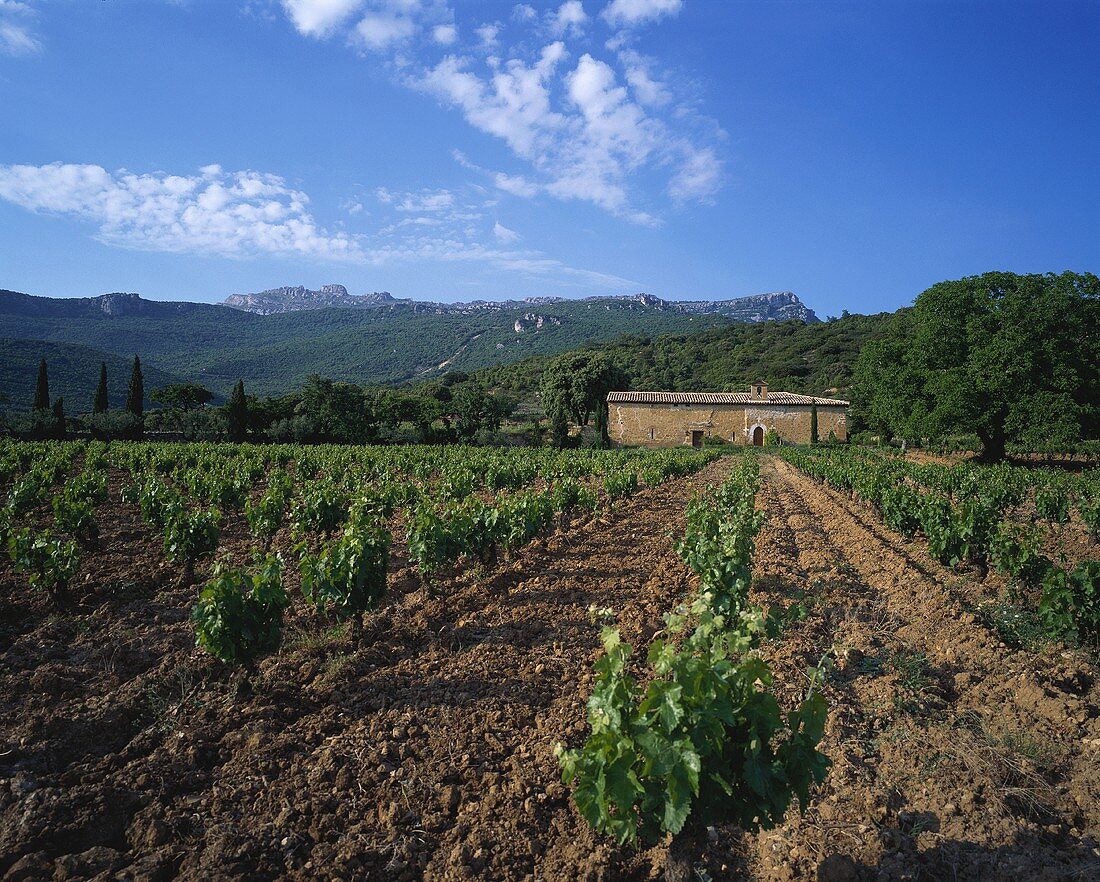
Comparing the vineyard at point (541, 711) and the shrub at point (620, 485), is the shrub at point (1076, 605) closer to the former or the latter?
the vineyard at point (541, 711)

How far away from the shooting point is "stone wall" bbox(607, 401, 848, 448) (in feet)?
157

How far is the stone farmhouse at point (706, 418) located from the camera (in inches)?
1882

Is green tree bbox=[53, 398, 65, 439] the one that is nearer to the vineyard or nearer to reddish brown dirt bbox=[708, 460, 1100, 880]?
the vineyard

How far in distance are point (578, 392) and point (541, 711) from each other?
145ft

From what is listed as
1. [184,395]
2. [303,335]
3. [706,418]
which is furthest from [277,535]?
[303,335]

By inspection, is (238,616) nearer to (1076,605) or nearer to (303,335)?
(1076,605)

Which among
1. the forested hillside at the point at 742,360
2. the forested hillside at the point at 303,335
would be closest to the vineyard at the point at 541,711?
the forested hillside at the point at 742,360

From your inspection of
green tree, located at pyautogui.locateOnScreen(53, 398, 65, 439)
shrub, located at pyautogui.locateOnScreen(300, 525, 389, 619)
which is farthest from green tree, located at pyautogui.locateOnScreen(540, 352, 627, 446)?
shrub, located at pyautogui.locateOnScreen(300, 525, 389, 619)

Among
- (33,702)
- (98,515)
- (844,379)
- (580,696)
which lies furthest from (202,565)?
(844,379)

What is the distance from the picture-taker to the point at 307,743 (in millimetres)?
Result: 4246

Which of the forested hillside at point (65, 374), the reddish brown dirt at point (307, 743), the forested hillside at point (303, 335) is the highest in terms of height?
the forested hillside at point (303, 335)

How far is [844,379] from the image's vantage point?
66.4 meters

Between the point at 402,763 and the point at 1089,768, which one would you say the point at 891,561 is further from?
the point at 402,763

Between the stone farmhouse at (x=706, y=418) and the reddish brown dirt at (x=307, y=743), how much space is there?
40996 millimetres
